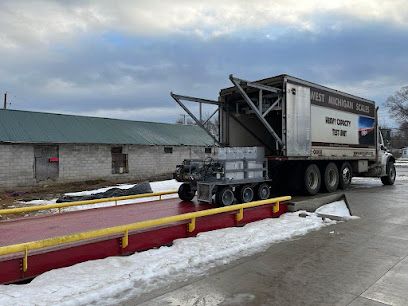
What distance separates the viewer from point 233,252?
638 centimetres

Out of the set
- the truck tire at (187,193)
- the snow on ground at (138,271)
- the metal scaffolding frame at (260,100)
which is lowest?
the snow on ground at (138,271)

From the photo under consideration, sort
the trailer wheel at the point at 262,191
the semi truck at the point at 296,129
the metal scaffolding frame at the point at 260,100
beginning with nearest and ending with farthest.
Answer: the metal scaffolding frame at the point at 260,100 < the trailer wheel at the point at 262,191 < the semi truck at the point at 296,129

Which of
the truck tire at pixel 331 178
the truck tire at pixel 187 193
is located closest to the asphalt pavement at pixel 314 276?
the truck tire at pixel 187 193

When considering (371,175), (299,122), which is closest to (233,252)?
(299,122)

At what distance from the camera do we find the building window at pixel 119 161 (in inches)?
979

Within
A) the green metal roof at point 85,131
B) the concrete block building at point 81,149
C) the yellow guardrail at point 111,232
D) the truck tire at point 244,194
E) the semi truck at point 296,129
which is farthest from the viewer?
the green metal roof at point 85,131

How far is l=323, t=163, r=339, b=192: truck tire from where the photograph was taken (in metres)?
13.0

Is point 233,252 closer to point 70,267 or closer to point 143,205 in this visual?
point 70,267

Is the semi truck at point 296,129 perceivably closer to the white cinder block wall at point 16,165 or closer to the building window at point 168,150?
the white cinder block wall at point 16,165

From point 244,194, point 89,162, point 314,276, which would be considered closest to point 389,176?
point 244,194

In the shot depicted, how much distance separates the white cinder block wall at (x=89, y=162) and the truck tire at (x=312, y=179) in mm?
14968

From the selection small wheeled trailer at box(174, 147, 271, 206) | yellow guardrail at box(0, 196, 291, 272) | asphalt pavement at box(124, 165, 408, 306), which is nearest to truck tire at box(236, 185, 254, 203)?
small wheeled trailer at box(174, 147, 271, 206)

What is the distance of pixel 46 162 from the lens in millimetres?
21672

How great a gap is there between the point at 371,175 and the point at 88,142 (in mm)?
15723
